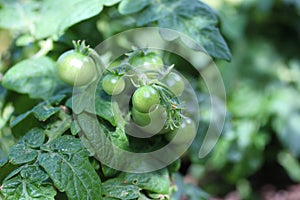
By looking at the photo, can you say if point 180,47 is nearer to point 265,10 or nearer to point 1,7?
point 1,7

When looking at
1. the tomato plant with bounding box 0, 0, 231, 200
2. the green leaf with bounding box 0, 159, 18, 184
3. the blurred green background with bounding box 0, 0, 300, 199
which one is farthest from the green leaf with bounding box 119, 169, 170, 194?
the blurred green background with bounding box 0, 0, 300, 199

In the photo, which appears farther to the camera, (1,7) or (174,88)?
(1,7)

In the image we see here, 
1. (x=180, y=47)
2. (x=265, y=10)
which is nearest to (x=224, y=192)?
(x=265, y=10)

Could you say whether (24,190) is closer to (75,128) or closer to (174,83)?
(75,128)

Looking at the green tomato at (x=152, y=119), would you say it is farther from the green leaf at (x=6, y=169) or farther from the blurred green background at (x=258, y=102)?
the blurred green background at (x=258, y=102)

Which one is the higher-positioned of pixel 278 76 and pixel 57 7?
pixel 57 7

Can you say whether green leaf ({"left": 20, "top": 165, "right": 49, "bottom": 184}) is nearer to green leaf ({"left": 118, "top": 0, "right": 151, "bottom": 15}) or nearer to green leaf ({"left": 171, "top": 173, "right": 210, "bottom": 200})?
green leaf ({"left": 118, "top": 0, "right": 151, "bottom": 15})

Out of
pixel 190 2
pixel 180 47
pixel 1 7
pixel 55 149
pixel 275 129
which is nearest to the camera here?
pixel 55 149
